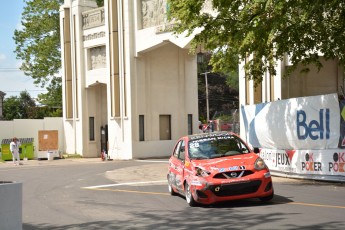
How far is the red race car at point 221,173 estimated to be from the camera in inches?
470

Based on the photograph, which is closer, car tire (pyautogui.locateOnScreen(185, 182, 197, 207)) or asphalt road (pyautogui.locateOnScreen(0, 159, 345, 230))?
asphalt road (pyautogui.locateOnScreen(0, 159, 345, 230))

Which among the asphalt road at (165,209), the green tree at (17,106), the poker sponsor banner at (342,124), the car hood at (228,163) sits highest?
the green tree at (17,106)

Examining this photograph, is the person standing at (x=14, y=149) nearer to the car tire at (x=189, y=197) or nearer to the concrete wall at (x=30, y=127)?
the concrete wall at (x=30, y=127)

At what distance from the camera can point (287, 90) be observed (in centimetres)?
2588

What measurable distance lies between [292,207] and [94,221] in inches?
159

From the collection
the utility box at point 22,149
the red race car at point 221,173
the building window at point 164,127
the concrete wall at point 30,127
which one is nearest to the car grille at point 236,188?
the red race car at point 221,173

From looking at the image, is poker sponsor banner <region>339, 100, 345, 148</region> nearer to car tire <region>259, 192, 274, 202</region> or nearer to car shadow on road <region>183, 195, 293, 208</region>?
car shadow on road <region>183, 195, 293, 208</region>

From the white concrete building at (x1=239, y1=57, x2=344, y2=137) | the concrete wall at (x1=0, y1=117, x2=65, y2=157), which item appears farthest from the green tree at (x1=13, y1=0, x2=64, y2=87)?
the white concrete building at (x1=239, y1=57, x2=344, y2=137)

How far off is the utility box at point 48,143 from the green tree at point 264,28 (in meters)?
22.7

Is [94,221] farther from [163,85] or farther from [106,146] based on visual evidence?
[106,146]

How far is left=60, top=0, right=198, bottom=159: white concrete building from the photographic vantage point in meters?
34.8

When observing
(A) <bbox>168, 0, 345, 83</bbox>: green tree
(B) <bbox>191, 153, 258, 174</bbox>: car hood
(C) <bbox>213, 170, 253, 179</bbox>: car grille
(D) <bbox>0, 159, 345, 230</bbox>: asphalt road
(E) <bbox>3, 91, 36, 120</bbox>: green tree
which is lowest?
(D) <bbox>0, 159, 345, 230</bbox>: asphalt road

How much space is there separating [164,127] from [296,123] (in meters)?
19.0

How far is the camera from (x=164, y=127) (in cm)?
3669
